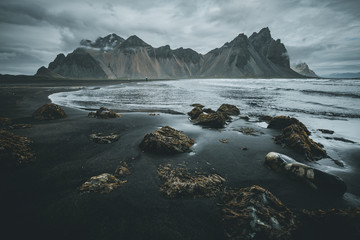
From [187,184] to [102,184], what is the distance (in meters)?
2.08

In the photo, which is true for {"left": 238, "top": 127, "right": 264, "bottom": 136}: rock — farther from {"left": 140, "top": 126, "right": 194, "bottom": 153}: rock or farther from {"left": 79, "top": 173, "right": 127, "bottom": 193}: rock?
{"left": 79, "top": 173, "right": 127, "bottom": 193}: rock

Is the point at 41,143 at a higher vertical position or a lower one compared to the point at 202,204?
higher

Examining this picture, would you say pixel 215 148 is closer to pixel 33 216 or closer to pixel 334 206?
pixel 334 206

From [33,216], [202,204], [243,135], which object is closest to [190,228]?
[202,204]

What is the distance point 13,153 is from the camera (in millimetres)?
5074

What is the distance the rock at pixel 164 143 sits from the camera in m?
6.10

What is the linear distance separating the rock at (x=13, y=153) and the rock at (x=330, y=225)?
23.5ft

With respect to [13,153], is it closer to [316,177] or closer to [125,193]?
[125,193]

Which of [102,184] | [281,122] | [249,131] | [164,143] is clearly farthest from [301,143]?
[102,184]

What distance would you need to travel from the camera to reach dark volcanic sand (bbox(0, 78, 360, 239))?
3.02 m

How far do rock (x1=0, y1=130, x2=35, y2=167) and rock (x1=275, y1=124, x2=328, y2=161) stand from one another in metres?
9.23

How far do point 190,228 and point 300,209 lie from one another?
239 cm

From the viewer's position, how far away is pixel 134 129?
9055 mm

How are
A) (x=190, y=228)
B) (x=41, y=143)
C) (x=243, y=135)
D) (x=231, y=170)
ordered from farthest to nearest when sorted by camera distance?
(x=243, y=135)
(x=41, y=143)
(x=231, y=170)
(x=190, y=228)
